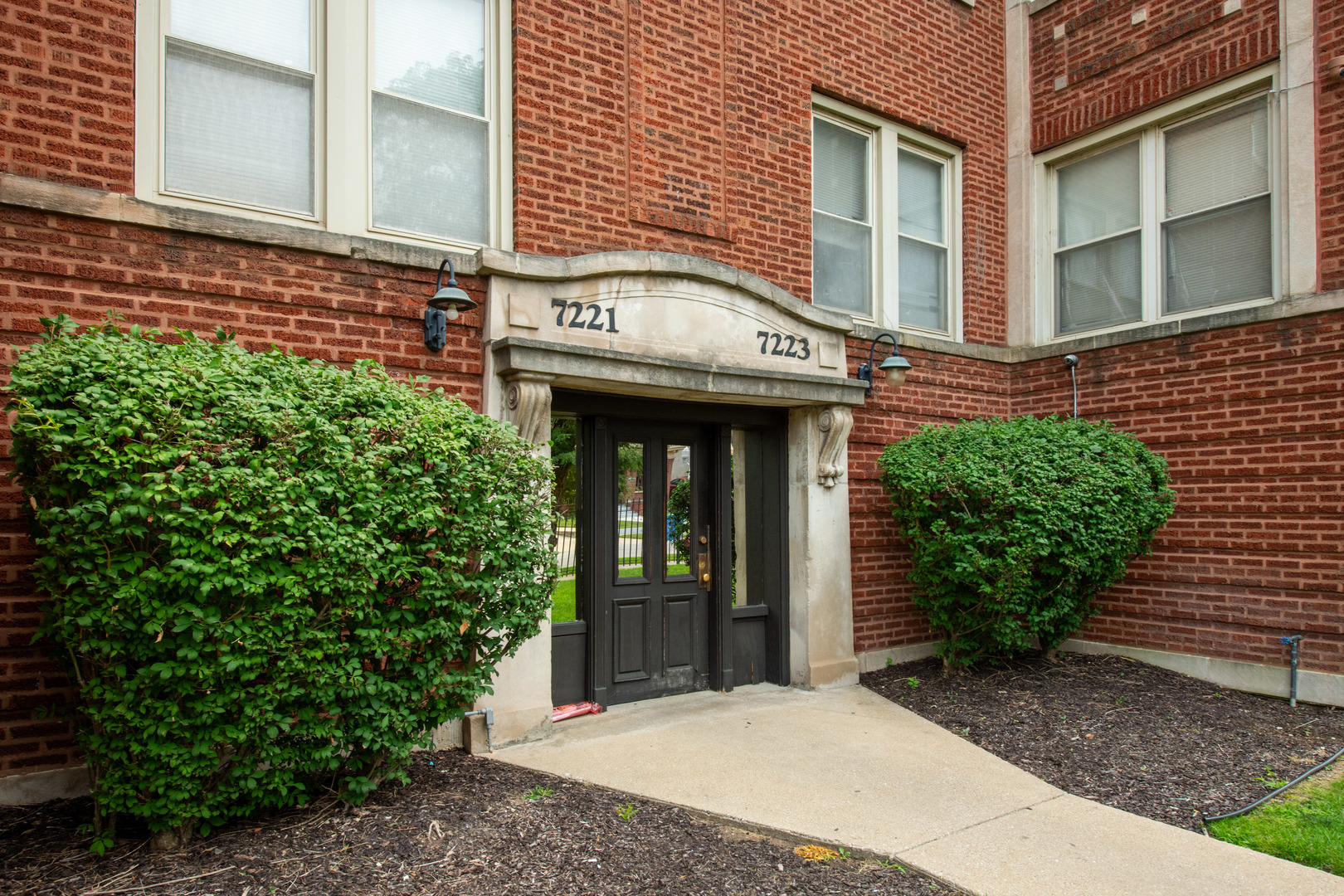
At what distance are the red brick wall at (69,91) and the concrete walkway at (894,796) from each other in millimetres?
3852

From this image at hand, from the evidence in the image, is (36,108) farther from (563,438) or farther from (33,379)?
(563,438)

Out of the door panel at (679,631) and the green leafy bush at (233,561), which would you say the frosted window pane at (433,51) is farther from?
the door panel at (679,631)

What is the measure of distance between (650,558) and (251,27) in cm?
422

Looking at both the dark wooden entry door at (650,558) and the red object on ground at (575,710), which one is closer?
the red object on ground at (575,710)

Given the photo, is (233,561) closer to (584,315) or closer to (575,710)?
(584,315)

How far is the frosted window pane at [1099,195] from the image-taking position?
7.80 m

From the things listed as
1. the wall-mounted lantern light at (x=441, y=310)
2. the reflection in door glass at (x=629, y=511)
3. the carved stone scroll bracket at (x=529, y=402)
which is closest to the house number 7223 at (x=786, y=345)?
the reflection in door glass at (x=629, y=511)

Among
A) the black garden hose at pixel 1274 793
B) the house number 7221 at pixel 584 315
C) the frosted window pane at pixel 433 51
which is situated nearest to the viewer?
the black garden hose at pixel 1274 793

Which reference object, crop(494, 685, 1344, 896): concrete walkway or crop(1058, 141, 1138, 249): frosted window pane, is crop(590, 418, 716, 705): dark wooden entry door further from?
crop(1058, 141, 1138, 249): frosted window pane

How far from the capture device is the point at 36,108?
409 centimetres

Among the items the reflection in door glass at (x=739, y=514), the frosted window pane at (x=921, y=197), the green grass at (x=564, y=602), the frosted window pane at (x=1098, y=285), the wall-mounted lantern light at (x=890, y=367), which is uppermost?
the frosted window pane at (x=921, y=197)

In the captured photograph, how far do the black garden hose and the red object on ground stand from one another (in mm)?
3570

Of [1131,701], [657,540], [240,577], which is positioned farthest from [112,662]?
[1131,701]

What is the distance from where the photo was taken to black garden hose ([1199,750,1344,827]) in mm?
4113
